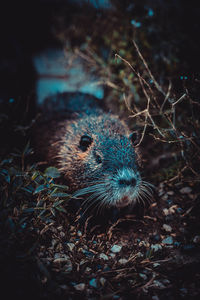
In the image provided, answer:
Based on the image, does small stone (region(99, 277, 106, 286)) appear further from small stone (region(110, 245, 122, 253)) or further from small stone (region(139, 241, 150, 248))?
small stone (region(139, 241, 150, 248))

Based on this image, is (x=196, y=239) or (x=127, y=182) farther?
(x=196, y=239)

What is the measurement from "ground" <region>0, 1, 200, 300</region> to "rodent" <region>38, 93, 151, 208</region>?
0.78 feet

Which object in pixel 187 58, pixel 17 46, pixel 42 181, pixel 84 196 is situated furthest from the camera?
pixel 17 46

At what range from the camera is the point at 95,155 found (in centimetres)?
290

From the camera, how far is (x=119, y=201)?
9.07 feet

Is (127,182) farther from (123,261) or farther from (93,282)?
(93,282)

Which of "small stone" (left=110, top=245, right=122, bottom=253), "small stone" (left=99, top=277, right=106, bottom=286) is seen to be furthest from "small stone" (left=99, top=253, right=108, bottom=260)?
"small stone" (left=99, top=277, right=106, bottom=286)

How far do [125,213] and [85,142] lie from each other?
1.06 m

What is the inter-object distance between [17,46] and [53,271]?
430cm

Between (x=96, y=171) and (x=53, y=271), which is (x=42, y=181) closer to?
(x=96, y=171)

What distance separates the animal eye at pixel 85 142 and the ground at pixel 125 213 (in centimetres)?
51

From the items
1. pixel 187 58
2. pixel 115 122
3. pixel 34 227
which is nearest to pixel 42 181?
pixel 34 227

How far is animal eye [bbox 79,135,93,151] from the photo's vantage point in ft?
9.68

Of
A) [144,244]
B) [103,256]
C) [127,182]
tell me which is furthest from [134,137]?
[103,256]
